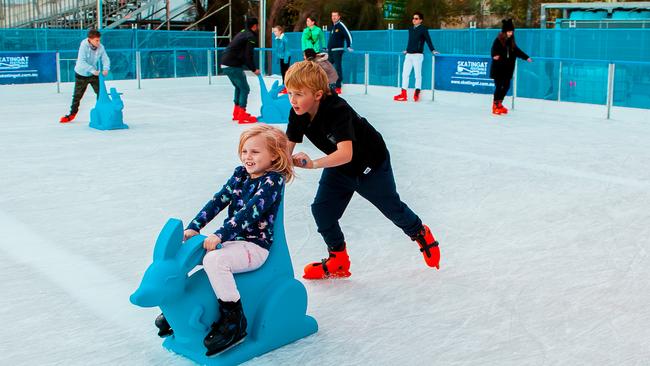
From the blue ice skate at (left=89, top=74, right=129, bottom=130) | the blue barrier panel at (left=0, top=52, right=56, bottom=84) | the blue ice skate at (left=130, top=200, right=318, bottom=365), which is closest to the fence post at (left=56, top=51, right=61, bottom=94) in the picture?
the blue barrier panel at (left=0, top=52, right=56, bottom=84)

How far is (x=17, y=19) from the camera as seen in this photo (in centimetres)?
2383

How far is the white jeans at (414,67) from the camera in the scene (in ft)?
45.6

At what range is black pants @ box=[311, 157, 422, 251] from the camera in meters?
3.80

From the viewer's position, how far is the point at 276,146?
3.11 m

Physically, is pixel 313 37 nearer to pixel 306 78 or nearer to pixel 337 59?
pixel 337 59

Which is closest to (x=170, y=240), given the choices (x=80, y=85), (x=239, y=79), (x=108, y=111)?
(x=108, y=111)

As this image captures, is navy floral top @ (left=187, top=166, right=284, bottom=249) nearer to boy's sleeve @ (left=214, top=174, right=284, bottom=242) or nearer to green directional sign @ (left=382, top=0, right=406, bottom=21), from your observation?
boy's sleeve @ (left=214, top=174, right=284, bottom=242)

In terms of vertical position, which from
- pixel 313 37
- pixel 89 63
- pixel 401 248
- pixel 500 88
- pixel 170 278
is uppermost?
pixel 313 37

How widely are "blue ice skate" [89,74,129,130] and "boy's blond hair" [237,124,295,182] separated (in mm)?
7448

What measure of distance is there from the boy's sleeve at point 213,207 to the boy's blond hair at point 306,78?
47 centimetres

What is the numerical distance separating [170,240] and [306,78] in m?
0.99

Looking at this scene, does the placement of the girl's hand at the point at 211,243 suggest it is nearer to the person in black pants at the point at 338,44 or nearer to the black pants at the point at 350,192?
the black pants at the point at 350,192

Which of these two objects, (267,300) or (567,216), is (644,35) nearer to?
(567,216)

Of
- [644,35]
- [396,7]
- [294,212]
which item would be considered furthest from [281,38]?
[294,212]
